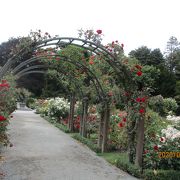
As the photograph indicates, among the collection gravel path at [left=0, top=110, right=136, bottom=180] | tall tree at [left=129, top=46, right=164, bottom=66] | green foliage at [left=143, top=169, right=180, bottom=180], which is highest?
tall tree at [left=129, top=46, right=164, bottom=66]

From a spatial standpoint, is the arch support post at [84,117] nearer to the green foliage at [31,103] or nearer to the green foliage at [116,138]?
the green foliage at [116,138]

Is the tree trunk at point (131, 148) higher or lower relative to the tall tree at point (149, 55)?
lower

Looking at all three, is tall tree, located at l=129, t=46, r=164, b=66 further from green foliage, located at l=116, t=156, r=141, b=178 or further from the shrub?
green foliage, located at l=116, t=156, r=141, b=178

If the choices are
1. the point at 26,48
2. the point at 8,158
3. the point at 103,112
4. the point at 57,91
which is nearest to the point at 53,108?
the point at 103,112

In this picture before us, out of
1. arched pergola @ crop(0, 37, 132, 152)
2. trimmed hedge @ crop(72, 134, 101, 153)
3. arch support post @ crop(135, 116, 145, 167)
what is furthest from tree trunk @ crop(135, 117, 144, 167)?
trimmed hedge @ crop(72, 134, 101, 153)

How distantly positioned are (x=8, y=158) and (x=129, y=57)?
10.9ft

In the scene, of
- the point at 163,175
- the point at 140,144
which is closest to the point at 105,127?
the point at 140,144

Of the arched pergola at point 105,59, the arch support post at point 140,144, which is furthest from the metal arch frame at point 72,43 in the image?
the arch support post at point 140,144

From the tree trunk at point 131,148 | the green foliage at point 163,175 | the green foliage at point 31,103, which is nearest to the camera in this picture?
the green foliage at point 163,175

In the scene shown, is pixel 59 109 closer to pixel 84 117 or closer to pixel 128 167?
pixel 84 117

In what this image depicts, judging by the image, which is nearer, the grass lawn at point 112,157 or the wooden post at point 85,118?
the grass lawn at point 112,157

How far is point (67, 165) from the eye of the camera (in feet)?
18.4

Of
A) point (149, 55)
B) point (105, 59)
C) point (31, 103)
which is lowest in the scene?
point (31, 103)

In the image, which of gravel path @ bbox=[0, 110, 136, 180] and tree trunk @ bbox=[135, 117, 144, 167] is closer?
gravel path @ bbox=[0, 110, 136, 180]
